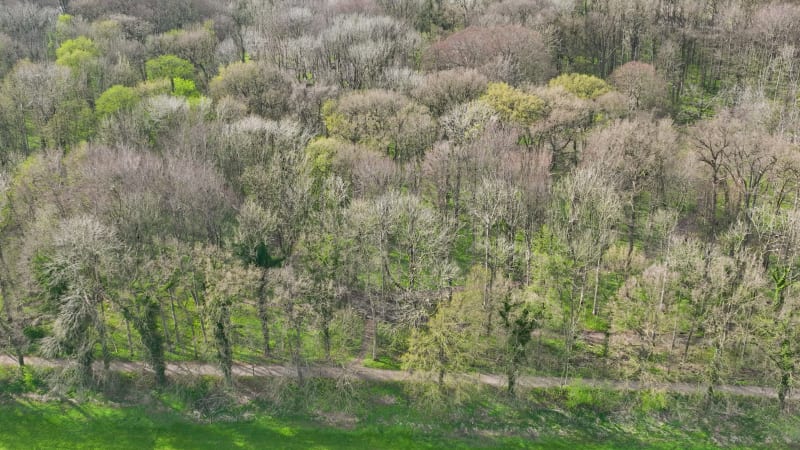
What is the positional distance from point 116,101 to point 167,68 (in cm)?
1786

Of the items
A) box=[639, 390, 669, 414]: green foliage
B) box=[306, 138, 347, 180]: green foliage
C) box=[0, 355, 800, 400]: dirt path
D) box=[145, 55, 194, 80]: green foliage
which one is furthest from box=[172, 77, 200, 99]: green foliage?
box=[639, 390, 669, 414]: green foliage

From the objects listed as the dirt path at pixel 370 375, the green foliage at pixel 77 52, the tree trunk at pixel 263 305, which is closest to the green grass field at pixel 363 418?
the dirt path at pixel 370 375

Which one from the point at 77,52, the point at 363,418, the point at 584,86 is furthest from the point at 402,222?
the point at 77,52

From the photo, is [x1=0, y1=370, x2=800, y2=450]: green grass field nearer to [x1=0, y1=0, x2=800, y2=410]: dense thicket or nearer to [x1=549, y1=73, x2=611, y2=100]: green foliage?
[x1=0, y1=0, x2=800, y2=410]: dense thicket

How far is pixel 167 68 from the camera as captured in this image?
101312 millimetres

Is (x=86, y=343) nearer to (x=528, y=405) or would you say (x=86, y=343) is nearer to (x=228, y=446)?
(x=228, y=446)

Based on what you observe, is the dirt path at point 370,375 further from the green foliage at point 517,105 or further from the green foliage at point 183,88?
the green foliage at point 183,88

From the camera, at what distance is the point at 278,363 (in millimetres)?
60031

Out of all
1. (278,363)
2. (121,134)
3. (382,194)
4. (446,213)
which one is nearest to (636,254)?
(446,213)

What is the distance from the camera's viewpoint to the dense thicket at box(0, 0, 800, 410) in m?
55.6

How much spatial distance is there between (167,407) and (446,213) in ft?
125

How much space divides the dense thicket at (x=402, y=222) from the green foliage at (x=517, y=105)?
0.30 meters

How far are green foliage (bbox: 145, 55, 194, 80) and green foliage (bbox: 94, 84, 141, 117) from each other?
13.9 m

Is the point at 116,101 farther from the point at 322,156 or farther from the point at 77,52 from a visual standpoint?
the point at 322,156
